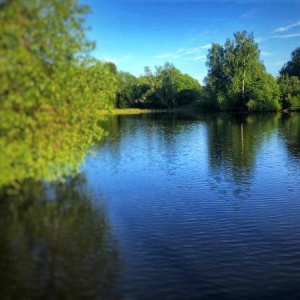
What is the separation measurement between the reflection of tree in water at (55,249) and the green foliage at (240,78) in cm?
12810

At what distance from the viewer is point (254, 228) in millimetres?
21484

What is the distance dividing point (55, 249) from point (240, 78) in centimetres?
14088

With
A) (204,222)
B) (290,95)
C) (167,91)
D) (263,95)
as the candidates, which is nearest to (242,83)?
(263,95)

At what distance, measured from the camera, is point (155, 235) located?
20.5 meters

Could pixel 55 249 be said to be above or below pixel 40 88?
below

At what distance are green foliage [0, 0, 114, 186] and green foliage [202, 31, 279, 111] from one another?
434 ft

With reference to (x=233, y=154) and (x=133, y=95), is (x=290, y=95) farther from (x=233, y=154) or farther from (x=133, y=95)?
(x=233, y=154)

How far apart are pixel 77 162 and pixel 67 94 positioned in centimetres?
381

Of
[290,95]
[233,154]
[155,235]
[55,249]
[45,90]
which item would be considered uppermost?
[290,95]

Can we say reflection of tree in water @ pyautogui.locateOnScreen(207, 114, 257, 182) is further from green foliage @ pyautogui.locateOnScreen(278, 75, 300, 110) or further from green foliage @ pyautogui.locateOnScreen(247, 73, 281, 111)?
green foliage @ pyautogui.locateOnScreen(278, 75, 300, 110)

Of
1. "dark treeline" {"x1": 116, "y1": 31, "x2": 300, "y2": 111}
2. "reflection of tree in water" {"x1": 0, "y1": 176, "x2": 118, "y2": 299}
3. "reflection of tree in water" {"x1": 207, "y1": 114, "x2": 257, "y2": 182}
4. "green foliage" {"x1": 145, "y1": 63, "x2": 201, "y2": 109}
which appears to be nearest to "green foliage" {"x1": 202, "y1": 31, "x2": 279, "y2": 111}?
"dark treeline" {"x1": 116, "y1": 31, "x2": 300, "y2": 111}

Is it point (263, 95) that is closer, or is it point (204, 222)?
point (204, 222)

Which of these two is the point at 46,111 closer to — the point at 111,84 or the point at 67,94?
the point at 67,94

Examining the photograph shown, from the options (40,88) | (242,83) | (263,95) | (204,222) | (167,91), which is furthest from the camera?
(167,91)
